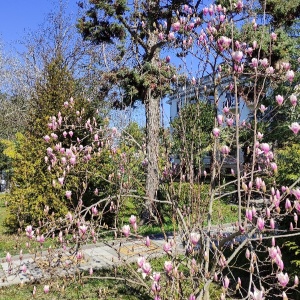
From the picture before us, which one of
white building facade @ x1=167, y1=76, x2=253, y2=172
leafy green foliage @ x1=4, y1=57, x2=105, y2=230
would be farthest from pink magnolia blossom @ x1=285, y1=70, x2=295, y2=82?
leafy green foliage @ x1=4, y1=57, x2=105, y2=230

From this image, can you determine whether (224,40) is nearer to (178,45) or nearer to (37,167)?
(178,45)

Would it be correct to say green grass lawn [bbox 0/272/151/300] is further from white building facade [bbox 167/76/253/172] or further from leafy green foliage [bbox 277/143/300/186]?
leafy green foliage [bbox 277/143/300/186]

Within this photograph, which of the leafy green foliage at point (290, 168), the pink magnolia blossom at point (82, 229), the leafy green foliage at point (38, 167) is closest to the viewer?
the pink magnolia blossom at point (82, 229)

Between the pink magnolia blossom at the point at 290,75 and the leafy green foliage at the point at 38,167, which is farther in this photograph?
the leafy green foliage at the point at 38,167

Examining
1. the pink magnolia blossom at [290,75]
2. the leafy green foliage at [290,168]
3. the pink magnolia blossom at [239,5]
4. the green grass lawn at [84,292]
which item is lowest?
the green grass lawn at [84,292]

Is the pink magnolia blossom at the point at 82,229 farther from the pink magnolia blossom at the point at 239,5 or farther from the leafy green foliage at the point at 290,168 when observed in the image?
the leafy green foliage at the point at 290,168

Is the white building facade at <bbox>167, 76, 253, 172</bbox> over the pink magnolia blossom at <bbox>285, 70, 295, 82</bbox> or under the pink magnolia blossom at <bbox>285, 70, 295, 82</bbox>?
over

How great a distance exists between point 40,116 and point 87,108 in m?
1.25

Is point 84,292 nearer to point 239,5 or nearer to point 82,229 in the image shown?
point 82,229

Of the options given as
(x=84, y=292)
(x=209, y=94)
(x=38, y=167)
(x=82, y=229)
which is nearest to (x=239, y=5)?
(x=209, y=94)

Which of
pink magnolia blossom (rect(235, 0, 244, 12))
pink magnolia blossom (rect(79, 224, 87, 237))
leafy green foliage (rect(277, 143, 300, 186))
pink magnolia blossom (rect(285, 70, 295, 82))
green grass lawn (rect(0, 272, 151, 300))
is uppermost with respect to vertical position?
pink magnolia blossom (rect(235, 0, 244, 12))

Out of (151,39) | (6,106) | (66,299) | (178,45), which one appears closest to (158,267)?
(66,299)

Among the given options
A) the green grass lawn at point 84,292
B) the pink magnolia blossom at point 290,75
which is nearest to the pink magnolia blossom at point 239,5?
the pink magnolia blossom at point 290,75

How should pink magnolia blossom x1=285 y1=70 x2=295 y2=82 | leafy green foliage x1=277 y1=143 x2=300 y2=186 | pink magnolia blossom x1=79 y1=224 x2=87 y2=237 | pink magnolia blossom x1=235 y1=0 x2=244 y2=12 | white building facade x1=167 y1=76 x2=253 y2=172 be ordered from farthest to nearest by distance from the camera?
leafy green foliage x1=277 y1=143 x2=300 y2=186
white building facade x1=167 y1=76 x2=253 y2=172
pink magnolia blossom x1=235 y1=0 x2=244 y2=12
pink magnolia blossom x1=79 y1=224 x2=87 y2=237
pink magnolia blossom x1=285 y1=70 x2=295 y2=82
